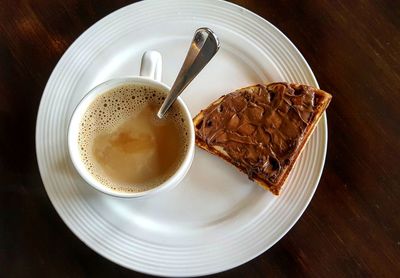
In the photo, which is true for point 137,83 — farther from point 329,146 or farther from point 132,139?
point 329,146

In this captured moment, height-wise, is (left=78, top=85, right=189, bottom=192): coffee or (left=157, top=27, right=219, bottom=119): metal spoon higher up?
(left=157, top=27, right=219, bottom=119): metal spoon

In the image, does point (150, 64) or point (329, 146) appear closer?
point (150, 64)

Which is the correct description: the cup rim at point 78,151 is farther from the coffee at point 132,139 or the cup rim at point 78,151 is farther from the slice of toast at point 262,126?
the slice of toast at point 262,126

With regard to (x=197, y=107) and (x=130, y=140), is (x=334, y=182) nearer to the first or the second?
(x=197, y=107)

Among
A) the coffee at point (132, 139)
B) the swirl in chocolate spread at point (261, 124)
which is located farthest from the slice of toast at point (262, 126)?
the coffee at point (132, 139)

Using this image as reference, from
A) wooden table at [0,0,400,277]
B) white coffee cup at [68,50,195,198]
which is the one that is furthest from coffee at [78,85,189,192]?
wooden table at [0,0,400,277]

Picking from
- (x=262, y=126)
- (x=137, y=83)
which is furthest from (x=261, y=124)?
(x=137, y=83)

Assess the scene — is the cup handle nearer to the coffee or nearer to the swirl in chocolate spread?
the coffee
